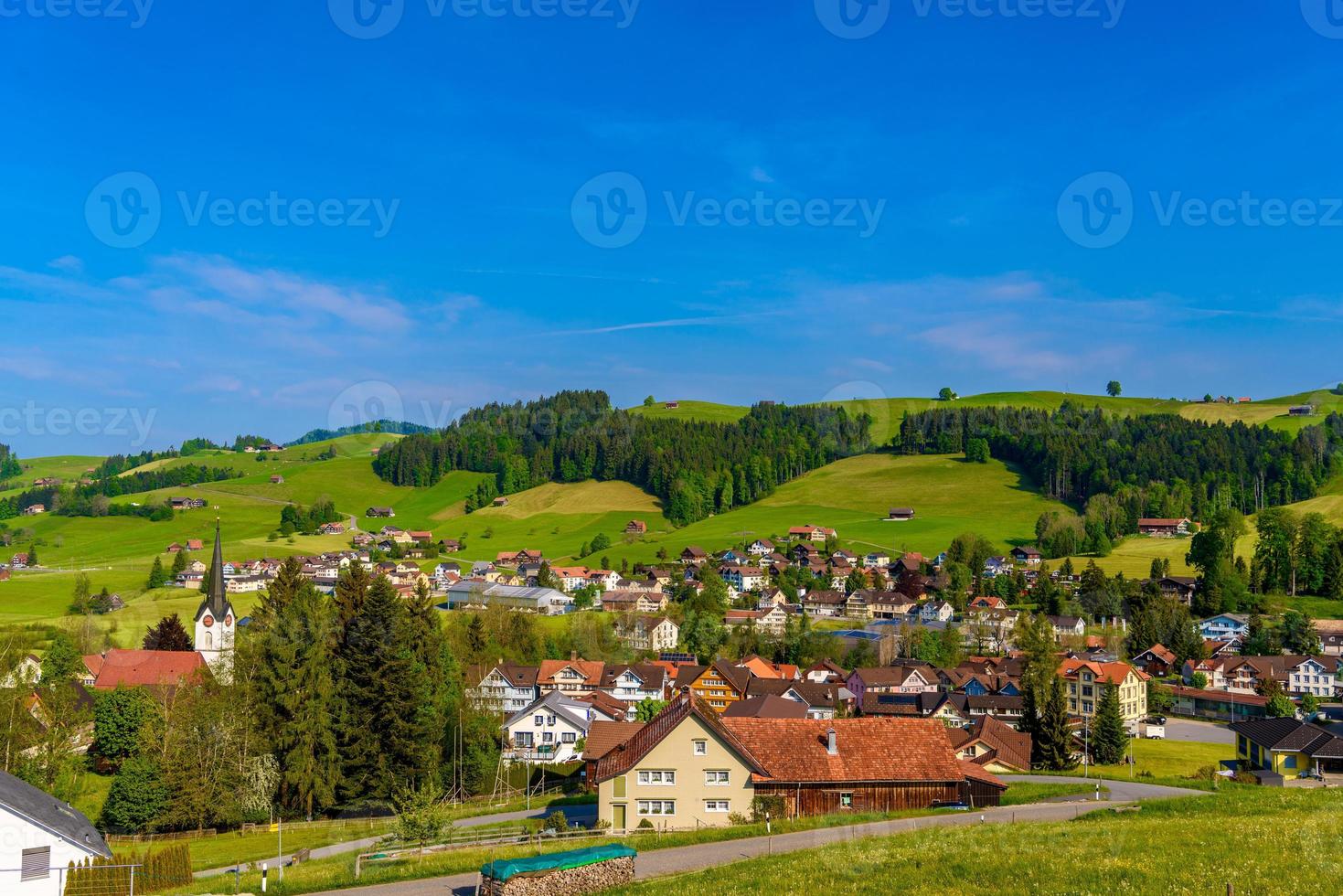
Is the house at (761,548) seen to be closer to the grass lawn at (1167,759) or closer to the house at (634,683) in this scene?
the house at (634,683)

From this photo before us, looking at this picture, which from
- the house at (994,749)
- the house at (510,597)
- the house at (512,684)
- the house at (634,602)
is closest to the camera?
the house at (994,749)

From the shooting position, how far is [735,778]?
32.7 m

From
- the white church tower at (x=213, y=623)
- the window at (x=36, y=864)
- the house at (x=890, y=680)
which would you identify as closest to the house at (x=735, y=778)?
the window at (x=36, y=864)

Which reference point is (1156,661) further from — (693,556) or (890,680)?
(693,556)

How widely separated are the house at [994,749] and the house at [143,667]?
159 ft

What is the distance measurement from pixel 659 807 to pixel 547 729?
37061 millimetres

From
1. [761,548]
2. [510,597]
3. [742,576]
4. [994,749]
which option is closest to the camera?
[994,749]

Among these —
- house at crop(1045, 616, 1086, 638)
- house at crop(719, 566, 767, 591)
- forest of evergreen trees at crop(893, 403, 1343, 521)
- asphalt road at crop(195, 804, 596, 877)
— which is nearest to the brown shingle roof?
asphalt road at crop(195, 804, 596, 877)

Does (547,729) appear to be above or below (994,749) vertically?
below

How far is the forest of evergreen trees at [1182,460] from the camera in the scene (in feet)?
517

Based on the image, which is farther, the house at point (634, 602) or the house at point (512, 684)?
the house at point (634, 602)

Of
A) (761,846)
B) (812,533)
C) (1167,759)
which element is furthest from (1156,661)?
(761,846)

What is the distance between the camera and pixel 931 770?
1342 inches

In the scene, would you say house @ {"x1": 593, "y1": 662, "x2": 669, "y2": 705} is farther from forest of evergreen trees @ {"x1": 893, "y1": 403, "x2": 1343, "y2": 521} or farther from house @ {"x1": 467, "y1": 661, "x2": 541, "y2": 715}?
forest of evergreen trees @ {"x1": 893, "y1": 403, "x2": 1343, "y2": 521}
